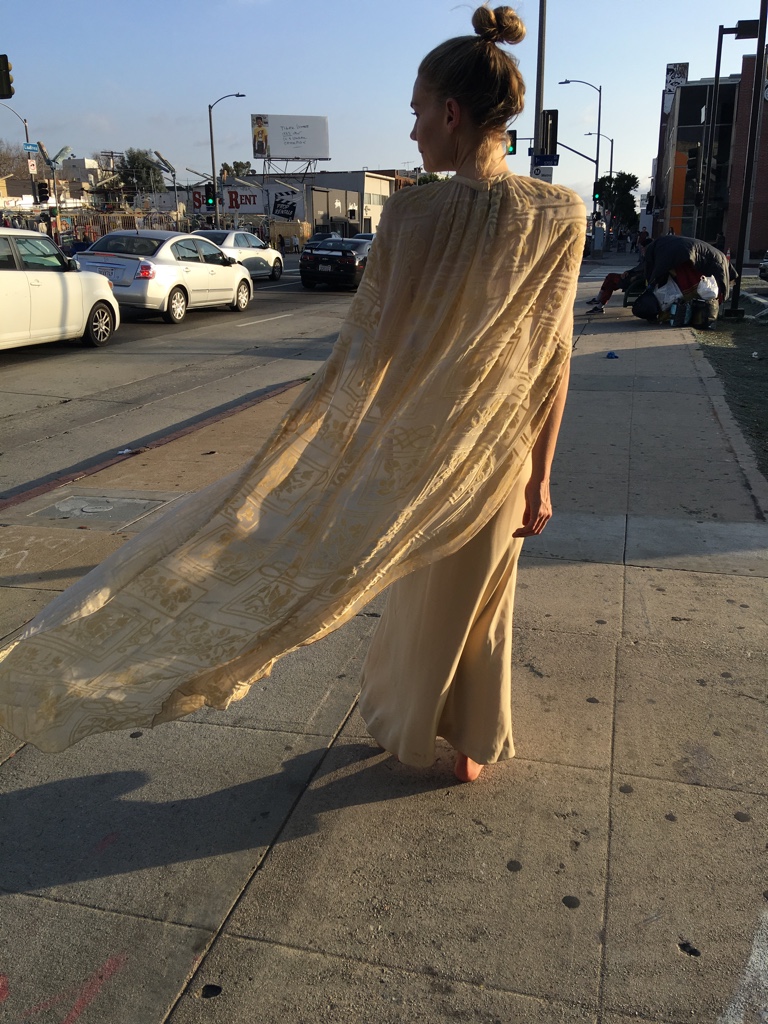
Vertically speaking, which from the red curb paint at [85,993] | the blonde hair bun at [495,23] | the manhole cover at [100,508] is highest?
the blonde hair bun at [495,23]

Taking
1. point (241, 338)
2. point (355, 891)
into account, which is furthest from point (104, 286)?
point (355, 891)

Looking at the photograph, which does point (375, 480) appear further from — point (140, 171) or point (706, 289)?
point (140, 171)

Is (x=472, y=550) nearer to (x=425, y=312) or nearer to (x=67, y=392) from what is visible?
(x=425, y=312)

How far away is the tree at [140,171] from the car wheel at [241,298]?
102 m

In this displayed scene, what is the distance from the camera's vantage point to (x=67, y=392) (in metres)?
10.4

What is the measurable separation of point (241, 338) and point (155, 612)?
13.5 meters

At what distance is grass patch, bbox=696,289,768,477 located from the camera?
768 cm

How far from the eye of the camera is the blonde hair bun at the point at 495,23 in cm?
216

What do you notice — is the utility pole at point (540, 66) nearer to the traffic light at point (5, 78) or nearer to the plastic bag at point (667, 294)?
the plastic bag at point (667, 294)

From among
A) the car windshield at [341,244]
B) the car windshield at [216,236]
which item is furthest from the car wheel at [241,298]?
the car windshield at [341,244]

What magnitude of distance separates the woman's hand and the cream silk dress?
18 cm

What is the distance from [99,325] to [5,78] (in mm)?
7086

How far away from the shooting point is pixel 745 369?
11.1 metres

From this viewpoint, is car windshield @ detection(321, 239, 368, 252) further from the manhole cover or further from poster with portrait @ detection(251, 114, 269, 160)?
poster with portrait @ detection(251, 114, 269, 160)
